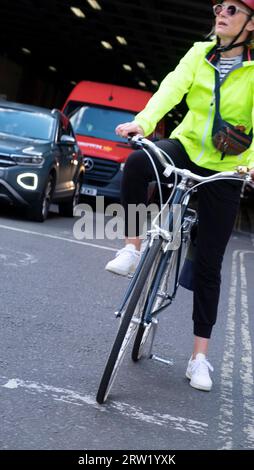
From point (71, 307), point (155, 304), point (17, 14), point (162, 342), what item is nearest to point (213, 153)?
point (155, 304)

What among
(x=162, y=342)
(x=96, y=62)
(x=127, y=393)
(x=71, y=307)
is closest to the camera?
(x=127, y=393)

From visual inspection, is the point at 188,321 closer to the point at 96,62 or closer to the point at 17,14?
the point at 17,14

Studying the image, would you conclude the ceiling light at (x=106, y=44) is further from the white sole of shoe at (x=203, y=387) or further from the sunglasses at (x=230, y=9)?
the white sole of shoe at (x=203, y=387)

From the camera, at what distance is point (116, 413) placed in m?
4.23

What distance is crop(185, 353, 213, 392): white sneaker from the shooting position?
5.00 m

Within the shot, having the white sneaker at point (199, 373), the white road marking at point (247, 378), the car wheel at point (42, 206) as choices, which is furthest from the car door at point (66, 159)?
the white sneaker at point (199, 373)

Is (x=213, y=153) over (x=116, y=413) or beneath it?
over

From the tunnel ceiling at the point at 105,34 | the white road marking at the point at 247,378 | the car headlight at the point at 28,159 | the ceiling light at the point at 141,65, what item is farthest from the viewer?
the ceiling light at the point at 141,65

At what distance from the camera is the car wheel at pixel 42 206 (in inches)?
511

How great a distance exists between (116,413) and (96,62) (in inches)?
1750

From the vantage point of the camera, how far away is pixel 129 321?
14.0 feet

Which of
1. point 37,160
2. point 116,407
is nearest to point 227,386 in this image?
point 116,407

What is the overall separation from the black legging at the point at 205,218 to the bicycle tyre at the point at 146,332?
138 mm

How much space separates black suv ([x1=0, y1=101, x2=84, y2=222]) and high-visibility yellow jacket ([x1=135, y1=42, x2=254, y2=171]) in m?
7.85
